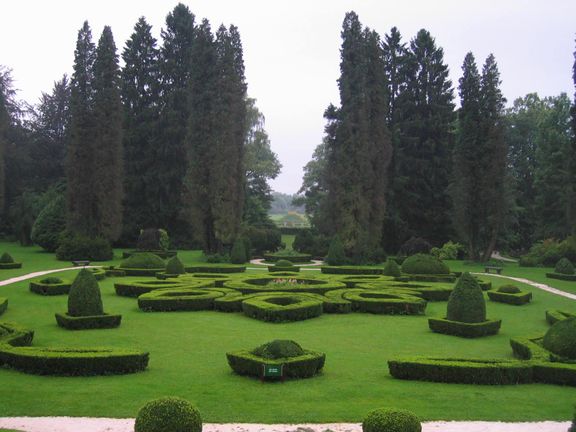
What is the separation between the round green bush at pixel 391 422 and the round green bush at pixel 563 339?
665cm

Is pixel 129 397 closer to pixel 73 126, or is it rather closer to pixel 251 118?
pixel 73 126

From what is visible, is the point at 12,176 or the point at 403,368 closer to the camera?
the point at 403,368

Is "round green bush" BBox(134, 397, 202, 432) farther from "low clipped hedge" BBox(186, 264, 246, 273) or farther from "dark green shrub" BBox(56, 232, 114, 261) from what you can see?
"dark green shrub" BBox(56, 232, 114, 261)

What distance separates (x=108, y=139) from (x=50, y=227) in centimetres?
837

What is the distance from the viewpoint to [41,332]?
16328 millimetres

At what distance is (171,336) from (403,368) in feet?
23.7

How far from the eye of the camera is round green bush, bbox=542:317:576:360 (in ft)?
41.4

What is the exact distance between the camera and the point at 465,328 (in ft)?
54.2

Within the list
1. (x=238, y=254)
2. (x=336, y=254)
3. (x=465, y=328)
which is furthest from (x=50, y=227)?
(x=465, y=328)

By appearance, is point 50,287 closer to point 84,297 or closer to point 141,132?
point 84,297

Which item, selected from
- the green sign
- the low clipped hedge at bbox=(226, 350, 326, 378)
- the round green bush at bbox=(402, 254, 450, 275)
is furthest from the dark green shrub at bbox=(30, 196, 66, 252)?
the green sign

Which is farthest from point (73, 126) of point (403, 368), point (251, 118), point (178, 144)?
point (403, 368)

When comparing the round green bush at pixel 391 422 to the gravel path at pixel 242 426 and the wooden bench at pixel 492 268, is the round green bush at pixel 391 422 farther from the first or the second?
the wooden bench at pixel 492 268

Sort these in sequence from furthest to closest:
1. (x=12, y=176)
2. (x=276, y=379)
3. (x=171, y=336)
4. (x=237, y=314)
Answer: (x=12, y=176) < (x=237, y=314) < (x=171, y=336) < (x=276, y=379)
